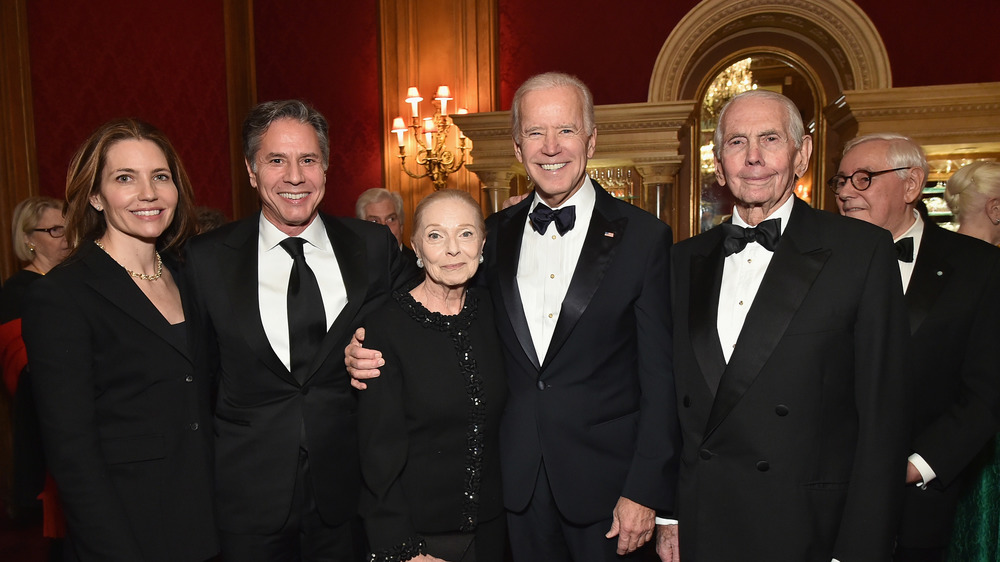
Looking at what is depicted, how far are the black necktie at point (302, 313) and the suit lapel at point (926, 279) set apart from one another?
1.97m

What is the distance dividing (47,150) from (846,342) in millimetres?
5736

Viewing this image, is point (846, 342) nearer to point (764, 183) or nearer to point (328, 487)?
point (764, 183)

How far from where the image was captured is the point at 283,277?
2.19 meters

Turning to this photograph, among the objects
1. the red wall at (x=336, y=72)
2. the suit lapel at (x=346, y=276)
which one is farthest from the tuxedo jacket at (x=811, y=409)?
the red wall at (x=336, y=72)

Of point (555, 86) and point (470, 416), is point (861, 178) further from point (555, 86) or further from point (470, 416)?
point (470, 416)

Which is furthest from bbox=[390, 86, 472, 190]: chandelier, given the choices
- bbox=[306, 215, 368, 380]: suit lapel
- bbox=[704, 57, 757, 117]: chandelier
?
bbox=[306, 215, 368, 380]: suit lapel

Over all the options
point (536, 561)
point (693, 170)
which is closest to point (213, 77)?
point (693, 170)

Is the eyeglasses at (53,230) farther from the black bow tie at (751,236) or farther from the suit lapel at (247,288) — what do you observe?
the black bow tie at (751,236)

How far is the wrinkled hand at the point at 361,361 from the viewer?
6.31 ft

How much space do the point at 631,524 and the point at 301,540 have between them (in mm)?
1021

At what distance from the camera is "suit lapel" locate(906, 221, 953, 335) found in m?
2.28

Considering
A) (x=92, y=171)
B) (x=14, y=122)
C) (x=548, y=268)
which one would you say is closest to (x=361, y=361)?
(x=548, y=268)

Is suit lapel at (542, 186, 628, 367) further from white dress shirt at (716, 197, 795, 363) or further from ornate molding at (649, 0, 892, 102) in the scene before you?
ornate molding at (649, 0, 892, 102)

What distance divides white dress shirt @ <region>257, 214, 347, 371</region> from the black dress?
0.26m
